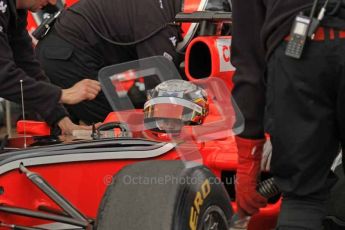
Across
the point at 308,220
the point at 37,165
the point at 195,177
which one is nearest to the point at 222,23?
the point at 37,165

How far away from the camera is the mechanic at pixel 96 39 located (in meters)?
4.04

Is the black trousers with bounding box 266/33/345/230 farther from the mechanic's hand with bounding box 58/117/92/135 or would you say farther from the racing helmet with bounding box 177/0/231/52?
the racing helmet with bounding box 177/0/231/52

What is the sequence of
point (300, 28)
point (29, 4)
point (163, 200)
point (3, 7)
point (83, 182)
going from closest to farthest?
point (300, 28) → point (163, 200) → point (83, 182) → point (3, 7) → point (29, 4)

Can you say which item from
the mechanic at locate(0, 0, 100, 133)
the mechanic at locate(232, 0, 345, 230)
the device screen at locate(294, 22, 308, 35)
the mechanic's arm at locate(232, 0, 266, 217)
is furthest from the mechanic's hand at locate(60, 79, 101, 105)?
the device screen at locate(294, 22, 308, 35)

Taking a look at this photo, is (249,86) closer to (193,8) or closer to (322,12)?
(322,12)

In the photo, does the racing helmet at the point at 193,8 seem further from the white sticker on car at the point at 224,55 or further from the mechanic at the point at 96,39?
the white sticker on car at the point at 224,55

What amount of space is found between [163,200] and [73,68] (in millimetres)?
2363

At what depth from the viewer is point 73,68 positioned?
4.32 meters

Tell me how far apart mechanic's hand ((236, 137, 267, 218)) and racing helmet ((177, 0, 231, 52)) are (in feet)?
5.40

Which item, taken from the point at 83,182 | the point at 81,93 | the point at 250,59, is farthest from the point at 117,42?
the point at 250,59

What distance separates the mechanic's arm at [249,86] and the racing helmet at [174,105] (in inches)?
19.1

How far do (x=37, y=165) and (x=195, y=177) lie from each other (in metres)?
0.68

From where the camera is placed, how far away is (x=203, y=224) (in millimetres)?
2150

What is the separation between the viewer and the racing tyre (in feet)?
6.71
